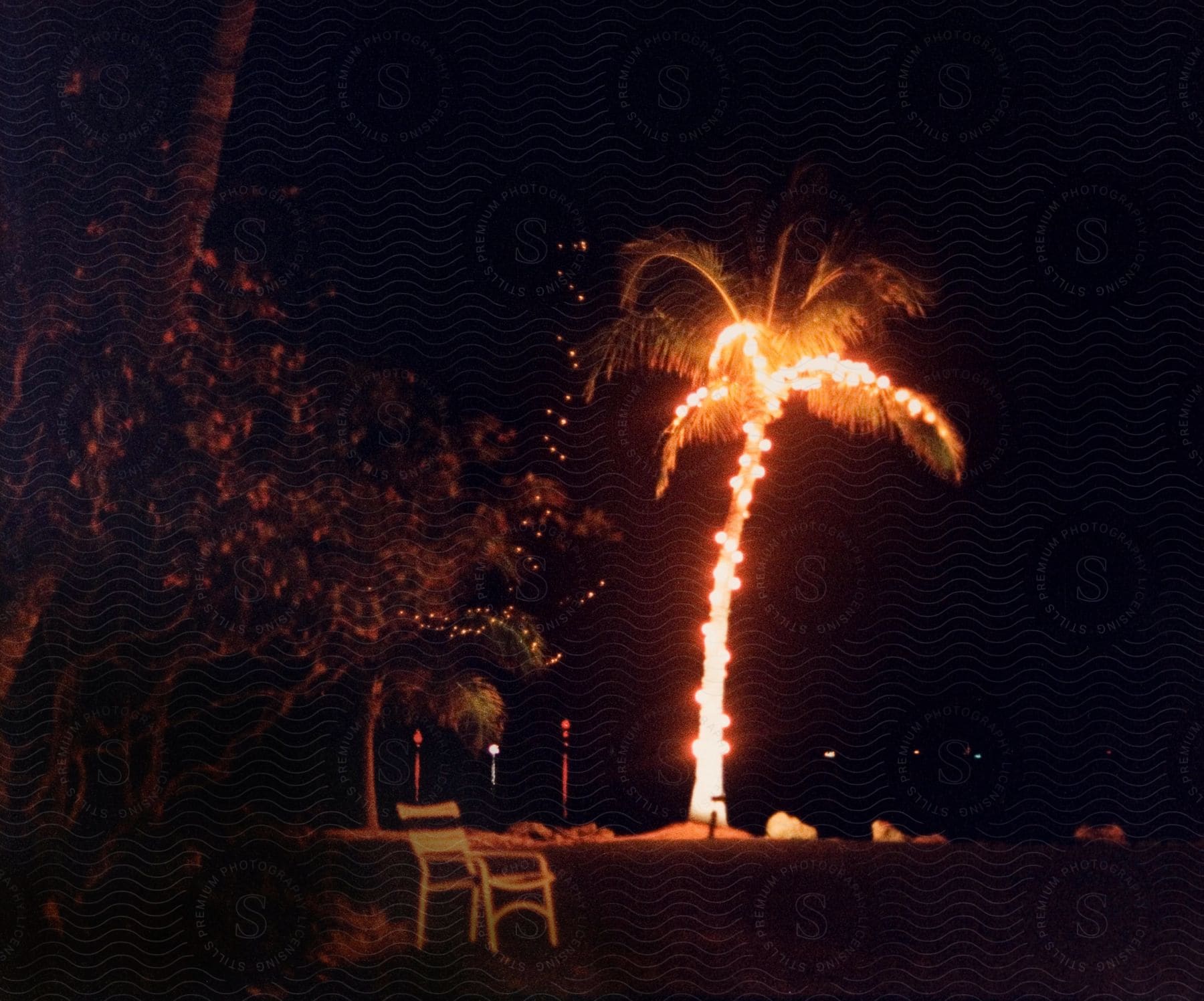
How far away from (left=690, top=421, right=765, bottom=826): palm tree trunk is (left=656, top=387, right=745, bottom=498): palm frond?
0.14 feet

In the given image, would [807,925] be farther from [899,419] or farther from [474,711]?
[899,419]

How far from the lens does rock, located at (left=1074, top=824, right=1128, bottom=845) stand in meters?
2.42

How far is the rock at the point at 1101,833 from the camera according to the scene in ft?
7.93

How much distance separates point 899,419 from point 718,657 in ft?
2.28

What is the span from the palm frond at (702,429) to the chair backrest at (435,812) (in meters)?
0.87

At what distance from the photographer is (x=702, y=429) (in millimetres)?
2484

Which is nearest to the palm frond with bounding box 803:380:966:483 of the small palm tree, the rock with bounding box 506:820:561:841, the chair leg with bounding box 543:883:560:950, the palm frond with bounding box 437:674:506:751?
the small palm tree

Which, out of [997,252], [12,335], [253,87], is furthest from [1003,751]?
[12,335]

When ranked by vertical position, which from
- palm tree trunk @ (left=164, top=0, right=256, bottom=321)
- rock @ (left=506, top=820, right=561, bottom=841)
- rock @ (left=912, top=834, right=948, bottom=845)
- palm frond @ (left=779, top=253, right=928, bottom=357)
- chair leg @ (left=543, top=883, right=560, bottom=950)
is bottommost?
chair leg @ (left=543, top=883, right=560, bottom=950)

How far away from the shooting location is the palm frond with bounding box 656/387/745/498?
2480 mm

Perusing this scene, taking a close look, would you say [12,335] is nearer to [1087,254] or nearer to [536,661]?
[536,661]

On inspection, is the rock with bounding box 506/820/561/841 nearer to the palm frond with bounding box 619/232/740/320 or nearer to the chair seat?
the chair seat

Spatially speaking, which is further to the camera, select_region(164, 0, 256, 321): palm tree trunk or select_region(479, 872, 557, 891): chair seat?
select_region(164, 0, 256, 321): palm tree trunk

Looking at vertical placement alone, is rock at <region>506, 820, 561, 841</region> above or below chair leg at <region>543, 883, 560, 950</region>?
above
